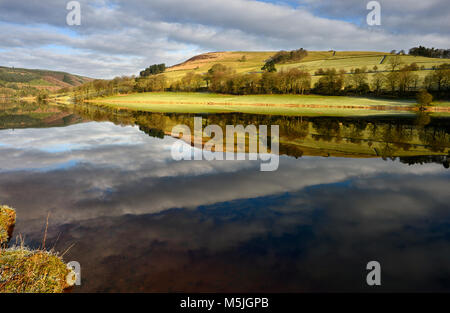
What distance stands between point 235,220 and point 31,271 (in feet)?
18.5

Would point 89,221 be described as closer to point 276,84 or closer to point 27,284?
point 27,284

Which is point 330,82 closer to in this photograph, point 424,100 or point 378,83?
point 378,83

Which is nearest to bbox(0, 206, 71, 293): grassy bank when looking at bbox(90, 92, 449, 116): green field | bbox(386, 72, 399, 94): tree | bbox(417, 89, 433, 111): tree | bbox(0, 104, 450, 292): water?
bbox(0, 104, 450, 292): water

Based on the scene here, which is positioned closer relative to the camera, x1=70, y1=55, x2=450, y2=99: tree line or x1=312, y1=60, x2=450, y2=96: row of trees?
x1=312, y1=60, x2=450, y2=96: row of trees

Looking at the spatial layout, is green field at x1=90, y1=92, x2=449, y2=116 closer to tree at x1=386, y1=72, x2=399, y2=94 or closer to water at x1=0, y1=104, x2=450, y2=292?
tree at x1=386, y1=72, x2=399, y2=94

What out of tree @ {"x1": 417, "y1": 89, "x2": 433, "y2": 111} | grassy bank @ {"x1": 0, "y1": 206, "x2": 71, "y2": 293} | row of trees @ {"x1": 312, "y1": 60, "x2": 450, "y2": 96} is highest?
row of trees @ {"x1": 312, "y1": 60, "x2": 450, "y2": 96}

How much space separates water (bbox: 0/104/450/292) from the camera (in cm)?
633

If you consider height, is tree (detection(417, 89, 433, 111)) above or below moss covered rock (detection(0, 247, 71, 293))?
above

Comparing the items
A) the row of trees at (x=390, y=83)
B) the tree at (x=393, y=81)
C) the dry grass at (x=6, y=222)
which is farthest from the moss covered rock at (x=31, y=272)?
the tree at (x=393, y=81)

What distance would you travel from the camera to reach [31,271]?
239 inches

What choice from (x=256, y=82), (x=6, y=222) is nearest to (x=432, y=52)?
(x=256, y=82)

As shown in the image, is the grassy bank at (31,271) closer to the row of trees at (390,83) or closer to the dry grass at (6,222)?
the dry grass at (6,222)

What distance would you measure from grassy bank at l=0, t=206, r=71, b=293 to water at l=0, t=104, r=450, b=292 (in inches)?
19.2

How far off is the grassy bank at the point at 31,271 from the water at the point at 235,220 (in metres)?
0.49
